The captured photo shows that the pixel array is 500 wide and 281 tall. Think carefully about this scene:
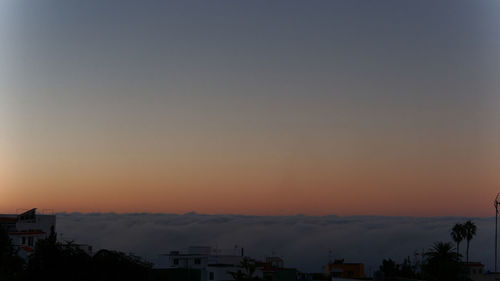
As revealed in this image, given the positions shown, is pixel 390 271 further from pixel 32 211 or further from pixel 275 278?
pixel 32 211

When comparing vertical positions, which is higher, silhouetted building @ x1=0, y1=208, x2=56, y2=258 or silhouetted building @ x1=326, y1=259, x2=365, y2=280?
silhouetted building @ x1=0, y1=208, x2=56, y2=258

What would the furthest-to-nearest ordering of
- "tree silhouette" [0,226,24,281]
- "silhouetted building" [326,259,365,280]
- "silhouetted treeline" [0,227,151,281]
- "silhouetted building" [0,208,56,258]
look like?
"silhouetted building" [326,259,365,280]
"silhouetted building" [0,208,56,258]
"tree silhouette" [0,226,24,281]
"silhouetted treeline" [0,227,151,281]

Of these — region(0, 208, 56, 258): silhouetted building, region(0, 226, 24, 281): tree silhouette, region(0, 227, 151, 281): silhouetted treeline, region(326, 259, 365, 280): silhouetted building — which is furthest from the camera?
region(326, 259, 365, 280): silhouetted building

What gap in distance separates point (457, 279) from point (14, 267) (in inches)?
2895

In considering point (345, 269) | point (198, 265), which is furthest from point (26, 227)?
point (345, 269)

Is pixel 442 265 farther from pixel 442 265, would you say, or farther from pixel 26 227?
pixel 26 227

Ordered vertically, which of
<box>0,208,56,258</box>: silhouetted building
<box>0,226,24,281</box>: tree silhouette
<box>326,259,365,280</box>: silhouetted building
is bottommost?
<box>326,259,365,280</box>: silhouetted building

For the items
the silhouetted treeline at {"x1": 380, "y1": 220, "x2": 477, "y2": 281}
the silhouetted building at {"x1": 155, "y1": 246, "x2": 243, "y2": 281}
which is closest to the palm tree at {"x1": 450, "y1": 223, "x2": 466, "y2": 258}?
the silhouetted treeline at {"x1": 380, "y1": 220, "x2": 477, "y2": 281}

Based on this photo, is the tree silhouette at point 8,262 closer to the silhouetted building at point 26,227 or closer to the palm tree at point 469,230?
the silhouetted building at point 26,227

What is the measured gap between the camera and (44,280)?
53938 mm

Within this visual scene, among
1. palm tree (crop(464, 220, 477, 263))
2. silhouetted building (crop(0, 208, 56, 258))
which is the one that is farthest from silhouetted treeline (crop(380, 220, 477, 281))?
silhouetted building (crop(0, 208, 56, 258))

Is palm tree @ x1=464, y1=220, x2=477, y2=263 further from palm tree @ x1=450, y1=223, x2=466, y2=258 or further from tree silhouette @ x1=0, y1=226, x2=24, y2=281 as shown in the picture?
tree silhouette @ x1=0, y1=226, x2=24, y2=281

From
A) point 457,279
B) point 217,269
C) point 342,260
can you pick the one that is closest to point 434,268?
point 457,279

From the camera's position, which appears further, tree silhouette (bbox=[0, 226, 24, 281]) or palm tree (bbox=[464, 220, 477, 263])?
palm tree (bbox=[464, 220, 477, 263])
